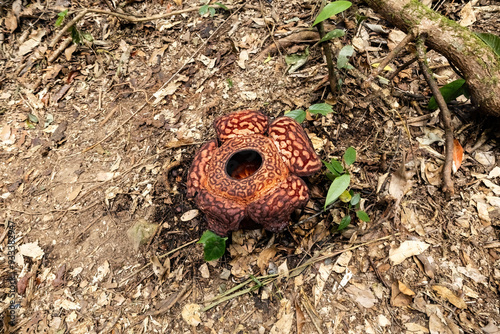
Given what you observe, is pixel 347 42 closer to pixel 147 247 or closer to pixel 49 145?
pixel 147 247

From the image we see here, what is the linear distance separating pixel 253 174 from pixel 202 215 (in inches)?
41.9

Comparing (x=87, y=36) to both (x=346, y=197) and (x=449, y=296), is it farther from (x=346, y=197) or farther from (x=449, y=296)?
(x=449, y=296)

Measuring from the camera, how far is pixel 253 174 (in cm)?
264

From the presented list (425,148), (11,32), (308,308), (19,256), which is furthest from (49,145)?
(425,148)

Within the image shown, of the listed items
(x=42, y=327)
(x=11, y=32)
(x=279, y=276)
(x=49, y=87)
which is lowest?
(x=42, y=327)

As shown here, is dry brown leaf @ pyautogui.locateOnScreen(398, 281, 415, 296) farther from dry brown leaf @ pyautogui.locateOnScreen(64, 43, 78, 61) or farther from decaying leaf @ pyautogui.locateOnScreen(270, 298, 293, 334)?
dry brown leaf @ pyautogui.locateOnScreen(64, 43, 78, 61)

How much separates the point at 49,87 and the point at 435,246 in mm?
5183

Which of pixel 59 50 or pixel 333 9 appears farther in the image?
pixel 59 50

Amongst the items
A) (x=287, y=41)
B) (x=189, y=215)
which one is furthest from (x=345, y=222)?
(x=287, y=41)

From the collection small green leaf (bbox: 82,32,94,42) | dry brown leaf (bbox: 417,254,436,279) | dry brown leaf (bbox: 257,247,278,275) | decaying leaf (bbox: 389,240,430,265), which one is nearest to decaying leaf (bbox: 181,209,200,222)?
dry brown leaf (bbox: 257,247,278,275)

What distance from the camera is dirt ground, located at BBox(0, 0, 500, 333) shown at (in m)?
2.90

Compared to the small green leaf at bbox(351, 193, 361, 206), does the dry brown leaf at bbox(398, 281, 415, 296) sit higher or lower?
lower

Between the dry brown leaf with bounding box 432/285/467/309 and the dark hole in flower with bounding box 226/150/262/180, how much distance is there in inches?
69.0

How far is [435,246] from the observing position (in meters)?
A: 2.96
